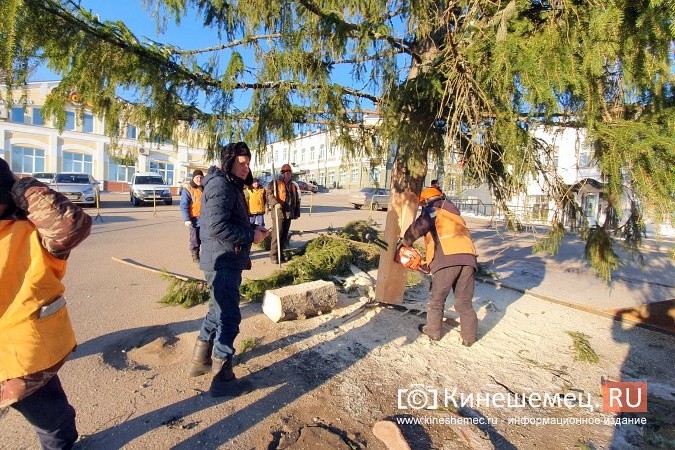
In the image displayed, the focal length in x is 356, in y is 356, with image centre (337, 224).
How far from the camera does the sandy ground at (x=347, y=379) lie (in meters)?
2.45

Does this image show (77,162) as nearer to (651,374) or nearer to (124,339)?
(124,339)

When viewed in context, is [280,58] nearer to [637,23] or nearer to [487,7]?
[487,7]

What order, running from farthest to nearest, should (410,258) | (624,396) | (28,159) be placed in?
(28,159) → (410,258) → (624,396)

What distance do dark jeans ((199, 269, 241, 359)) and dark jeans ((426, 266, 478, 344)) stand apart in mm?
2213

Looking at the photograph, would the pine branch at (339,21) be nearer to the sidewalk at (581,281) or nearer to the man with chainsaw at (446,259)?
the man with chainsaw at (446,259)

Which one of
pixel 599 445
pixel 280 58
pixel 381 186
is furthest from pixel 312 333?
pixel 280 58

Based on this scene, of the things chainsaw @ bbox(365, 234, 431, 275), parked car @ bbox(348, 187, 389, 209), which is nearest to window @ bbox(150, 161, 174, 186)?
parked car @ bbox(348, 187, 389, 209)

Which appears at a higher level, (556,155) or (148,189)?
(556,155)

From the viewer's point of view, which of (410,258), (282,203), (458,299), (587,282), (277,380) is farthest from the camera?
(587,282)

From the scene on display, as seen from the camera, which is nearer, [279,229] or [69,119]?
[69,119]

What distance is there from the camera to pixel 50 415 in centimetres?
187

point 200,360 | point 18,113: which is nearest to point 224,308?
point 200,360

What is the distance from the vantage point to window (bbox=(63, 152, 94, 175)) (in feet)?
112

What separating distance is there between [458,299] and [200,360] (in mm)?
2755
